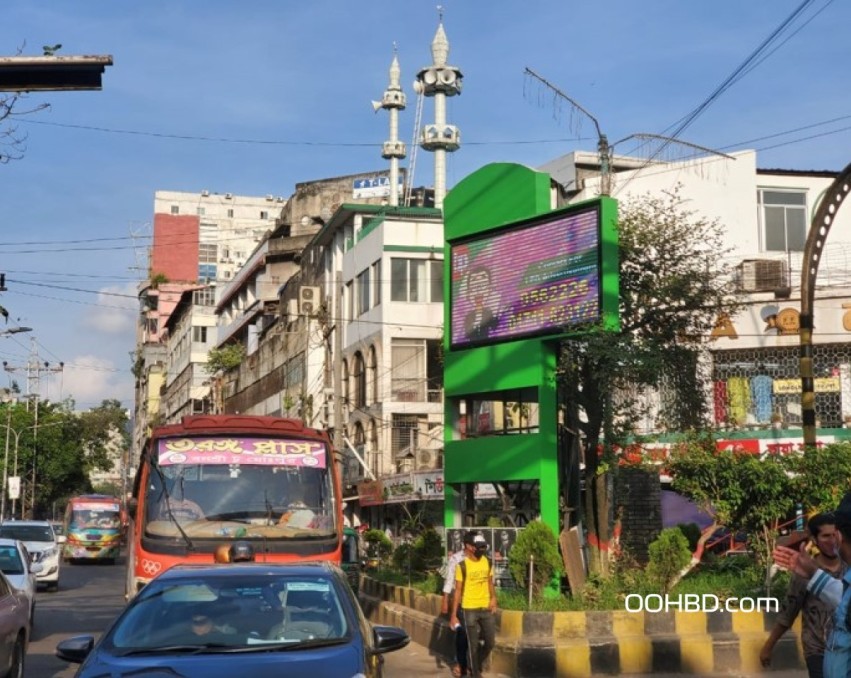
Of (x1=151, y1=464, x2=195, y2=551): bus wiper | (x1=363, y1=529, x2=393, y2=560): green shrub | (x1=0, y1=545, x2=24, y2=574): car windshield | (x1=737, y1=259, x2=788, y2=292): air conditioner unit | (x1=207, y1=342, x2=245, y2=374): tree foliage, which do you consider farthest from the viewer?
(x1=207, y1=342, x2=245, y2=374): tree foliage

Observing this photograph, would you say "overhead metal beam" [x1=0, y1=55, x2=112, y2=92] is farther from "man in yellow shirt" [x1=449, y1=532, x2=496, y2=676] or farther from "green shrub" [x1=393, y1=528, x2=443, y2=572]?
"green shrub" [x1=393, y1=528, x2=443, y2=572]

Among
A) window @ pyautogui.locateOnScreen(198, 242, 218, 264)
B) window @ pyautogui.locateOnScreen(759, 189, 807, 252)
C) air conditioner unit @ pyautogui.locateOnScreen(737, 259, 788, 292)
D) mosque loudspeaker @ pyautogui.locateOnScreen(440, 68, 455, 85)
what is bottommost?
air conditioner unit @ pyautogui.locateOnScreen(737, 259, 788, 292)

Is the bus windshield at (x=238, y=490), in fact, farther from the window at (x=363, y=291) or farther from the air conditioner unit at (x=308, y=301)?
the window at (x=363, y=291)

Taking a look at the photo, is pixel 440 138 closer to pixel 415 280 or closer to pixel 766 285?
pixel 415 280

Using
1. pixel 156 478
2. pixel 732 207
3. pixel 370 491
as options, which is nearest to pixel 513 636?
pixel 156 478

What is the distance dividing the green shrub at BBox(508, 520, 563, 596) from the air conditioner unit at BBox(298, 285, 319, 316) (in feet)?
95.4

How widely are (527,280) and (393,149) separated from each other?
45993 millimetres

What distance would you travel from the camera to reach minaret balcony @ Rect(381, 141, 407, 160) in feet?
209

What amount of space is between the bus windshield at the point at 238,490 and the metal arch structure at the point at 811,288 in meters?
6.52

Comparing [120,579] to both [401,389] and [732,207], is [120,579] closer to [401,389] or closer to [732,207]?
[401,389]

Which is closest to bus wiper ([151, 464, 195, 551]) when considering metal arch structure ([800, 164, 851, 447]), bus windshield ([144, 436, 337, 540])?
bus windshield ([144, 436, 337, 540])

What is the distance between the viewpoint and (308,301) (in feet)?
151

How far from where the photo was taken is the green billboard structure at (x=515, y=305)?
691 inches

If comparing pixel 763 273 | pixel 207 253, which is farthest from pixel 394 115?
pixel 207 253
